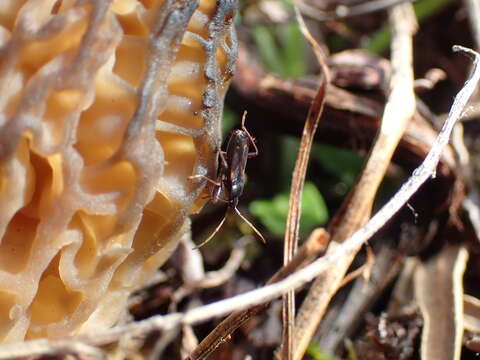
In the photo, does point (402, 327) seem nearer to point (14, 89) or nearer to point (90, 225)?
point (90, 225)

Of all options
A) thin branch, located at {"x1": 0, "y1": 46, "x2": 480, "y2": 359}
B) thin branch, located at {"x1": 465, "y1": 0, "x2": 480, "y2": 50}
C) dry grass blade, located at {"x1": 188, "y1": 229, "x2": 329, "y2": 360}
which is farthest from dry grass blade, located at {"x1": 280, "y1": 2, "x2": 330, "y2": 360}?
thin branch, located at {"x1": 465, "y1": 0, "x2": 480, "y2": 50}

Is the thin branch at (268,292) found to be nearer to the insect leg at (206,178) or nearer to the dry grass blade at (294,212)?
the dry grass blade at (294,212)

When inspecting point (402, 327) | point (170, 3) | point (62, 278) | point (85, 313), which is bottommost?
point (402, 327)

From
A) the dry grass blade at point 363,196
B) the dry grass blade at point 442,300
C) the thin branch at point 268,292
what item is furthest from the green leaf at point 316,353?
the thin branch at point 268,292

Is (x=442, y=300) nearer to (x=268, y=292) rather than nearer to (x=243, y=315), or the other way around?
(x=243, y=315)

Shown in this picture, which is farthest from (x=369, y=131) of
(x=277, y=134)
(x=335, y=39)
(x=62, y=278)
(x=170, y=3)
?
(x=62, y=278)

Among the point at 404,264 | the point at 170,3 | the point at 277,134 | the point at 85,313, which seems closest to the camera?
the point at 170,3
